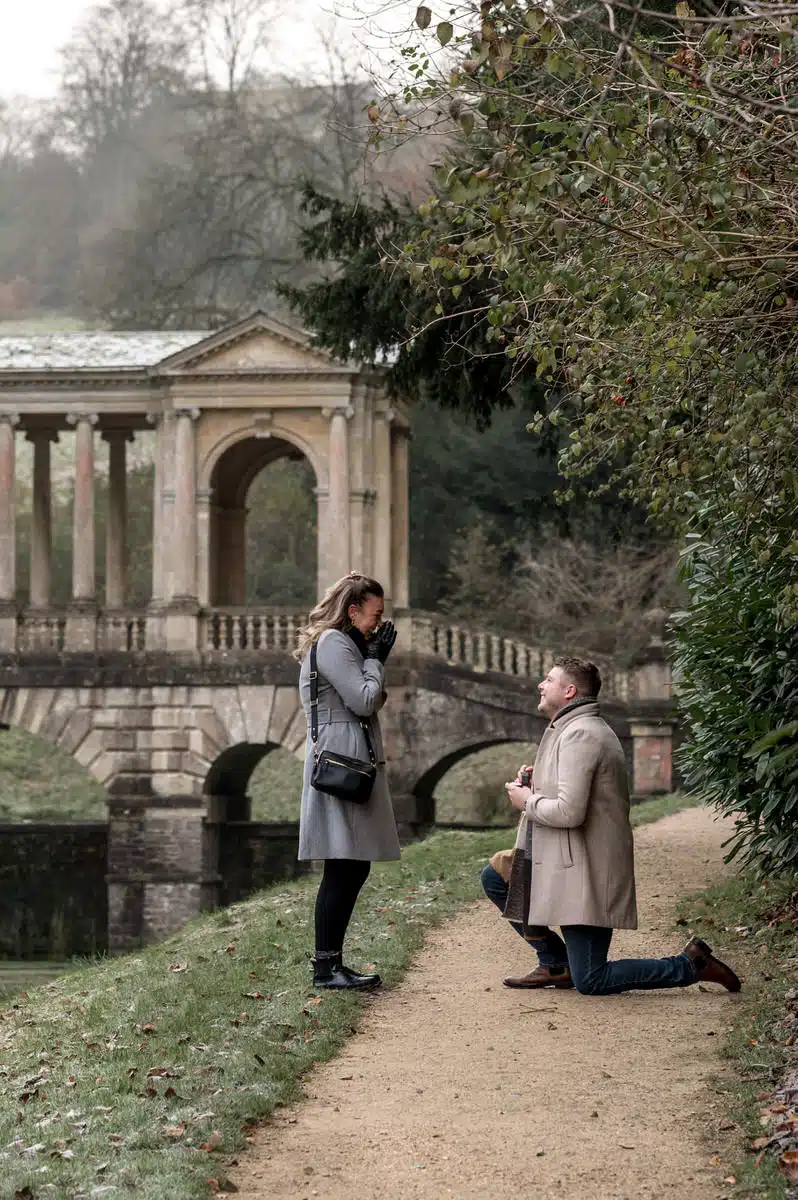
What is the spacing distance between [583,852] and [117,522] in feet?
76.2

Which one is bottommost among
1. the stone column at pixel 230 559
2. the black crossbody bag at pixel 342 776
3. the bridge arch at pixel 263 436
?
the black crossbody bag at pixel 342 776

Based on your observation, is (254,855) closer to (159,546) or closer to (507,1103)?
(159,546)

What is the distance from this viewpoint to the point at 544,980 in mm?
7961

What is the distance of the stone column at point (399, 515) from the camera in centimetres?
2700

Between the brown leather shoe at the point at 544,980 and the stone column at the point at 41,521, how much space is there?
71.9ft

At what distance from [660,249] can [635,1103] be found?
2.97 meters

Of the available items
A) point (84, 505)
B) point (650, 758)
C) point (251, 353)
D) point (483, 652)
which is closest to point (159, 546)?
point (84, 505)

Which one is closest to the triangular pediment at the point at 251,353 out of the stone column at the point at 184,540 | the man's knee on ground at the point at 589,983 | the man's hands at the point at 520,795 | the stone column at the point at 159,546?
the stone column at the point at 184,540

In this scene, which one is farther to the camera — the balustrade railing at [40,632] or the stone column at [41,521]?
the stone column at [41,521]

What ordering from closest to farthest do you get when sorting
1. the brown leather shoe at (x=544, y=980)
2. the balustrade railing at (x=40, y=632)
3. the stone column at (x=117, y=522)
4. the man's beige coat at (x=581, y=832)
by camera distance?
the man's beige coat at (x=581, y=832)
the brown leather shoe at (x=544, y=980)
the balustrade railing at (x=40, y=632)
the stone column at (x=117, y=522)

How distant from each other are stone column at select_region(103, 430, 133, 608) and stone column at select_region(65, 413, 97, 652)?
86.1 inches

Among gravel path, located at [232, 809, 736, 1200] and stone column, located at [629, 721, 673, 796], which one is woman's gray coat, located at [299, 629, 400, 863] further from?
stone column, located at [629, 721, 673, 796]

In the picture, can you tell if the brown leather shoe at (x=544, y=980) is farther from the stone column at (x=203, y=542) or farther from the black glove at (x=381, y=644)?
the stone column at (x=203, y=542)

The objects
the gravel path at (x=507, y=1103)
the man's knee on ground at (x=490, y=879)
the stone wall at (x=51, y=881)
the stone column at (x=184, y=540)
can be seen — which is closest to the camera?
the gravel path at (x=507, y=1103)
